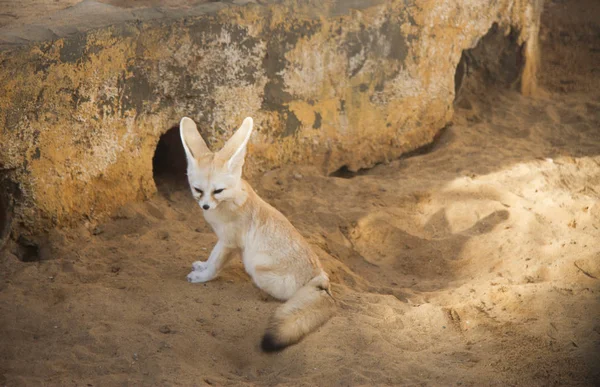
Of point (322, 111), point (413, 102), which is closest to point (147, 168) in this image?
point (322, 111)

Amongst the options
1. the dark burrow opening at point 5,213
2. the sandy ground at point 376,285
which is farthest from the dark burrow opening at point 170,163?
the dark burrow opening at point 5,213

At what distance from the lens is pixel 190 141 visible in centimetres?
432

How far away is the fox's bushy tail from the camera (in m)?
3.71

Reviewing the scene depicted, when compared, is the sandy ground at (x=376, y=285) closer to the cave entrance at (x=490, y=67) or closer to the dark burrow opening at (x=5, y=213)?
the dark burrow opening at (x=5, y=213)

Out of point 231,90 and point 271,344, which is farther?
point 231,90

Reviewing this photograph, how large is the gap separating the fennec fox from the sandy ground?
5.7 inches

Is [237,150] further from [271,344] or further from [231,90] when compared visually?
[231,90]

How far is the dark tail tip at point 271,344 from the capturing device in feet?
12.1

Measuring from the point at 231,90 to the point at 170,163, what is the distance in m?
1.01

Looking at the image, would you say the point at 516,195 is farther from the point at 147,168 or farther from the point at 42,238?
the point at 42,238

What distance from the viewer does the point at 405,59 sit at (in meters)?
6.72

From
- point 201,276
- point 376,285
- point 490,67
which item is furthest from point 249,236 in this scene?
point 490,67

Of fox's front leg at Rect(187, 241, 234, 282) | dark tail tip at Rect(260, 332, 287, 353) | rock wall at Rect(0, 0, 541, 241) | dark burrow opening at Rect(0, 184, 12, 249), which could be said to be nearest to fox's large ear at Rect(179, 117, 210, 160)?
fox's front leg at Rect(187, 241, 234, 282)

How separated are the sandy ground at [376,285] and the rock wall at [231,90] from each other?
315 millimetres
